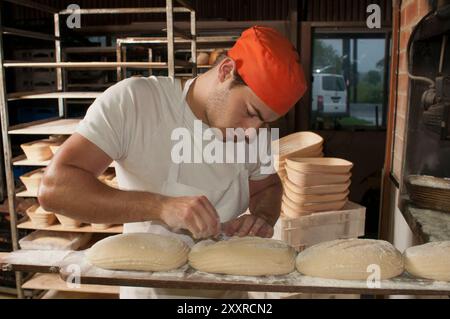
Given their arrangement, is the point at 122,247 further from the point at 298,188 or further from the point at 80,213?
the point at 298,188

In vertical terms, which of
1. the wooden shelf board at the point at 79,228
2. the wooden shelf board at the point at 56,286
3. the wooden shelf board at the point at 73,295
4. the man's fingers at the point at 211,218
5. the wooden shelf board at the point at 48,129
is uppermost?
the wooden shelf board at the point at 48,129

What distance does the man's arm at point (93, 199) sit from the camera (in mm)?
1151

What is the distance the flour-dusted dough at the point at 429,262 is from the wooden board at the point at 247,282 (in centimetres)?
2

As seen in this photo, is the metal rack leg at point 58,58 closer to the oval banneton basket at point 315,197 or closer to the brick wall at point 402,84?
the oval banneton basket at point 315,197

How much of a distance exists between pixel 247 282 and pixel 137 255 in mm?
302

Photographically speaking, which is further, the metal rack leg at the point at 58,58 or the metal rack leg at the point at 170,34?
the metal rack leg at the point at 58,58

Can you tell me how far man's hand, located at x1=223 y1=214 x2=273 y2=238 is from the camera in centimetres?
138

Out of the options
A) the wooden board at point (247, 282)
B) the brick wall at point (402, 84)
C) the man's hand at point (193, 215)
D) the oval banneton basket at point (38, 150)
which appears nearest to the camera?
the wooden board at point (247, 282)

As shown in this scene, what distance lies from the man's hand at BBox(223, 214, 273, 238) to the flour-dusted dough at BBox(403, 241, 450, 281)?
470 mm

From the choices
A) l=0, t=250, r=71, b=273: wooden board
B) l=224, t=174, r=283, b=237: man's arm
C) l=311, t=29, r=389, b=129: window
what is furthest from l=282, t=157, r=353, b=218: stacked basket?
l=311, t=29, r=389, b=129: window

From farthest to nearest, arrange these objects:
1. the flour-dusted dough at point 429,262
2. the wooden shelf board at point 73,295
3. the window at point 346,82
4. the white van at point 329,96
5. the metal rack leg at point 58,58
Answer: the white van at point 329,96
the window at point 346,82
the metal rack leg at point 58,58
the wooden shelf board at point 73,295
the flour-dusted dough at point 429,262

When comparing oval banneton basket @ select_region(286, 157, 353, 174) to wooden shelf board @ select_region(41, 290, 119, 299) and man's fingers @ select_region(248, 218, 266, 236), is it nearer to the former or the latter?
man's fingers @ select_region(248, 218, 266, 236)

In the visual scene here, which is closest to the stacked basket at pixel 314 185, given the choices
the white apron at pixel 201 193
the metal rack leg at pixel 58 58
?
the white apron at pixel 201 193

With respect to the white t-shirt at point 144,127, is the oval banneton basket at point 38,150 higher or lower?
lower
